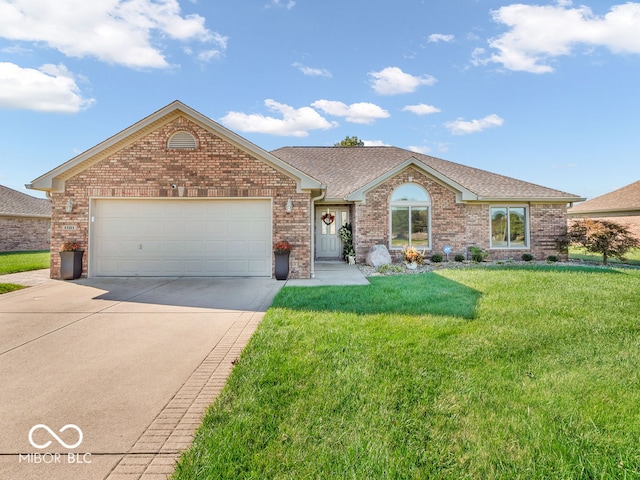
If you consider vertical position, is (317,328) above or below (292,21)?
below

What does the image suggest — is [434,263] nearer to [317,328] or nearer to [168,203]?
[317,328]

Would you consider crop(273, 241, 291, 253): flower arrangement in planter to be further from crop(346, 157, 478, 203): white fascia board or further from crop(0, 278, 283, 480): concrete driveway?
crop(346, 157, 478, 203): white fascia board

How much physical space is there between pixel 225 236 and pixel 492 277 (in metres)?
8.21

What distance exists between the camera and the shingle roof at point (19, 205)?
20720 mm

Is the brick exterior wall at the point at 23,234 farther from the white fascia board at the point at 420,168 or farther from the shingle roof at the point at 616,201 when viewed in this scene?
the shingle roof at the point at 616,201

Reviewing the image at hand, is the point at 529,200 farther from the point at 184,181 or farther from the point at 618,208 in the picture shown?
the point at 184,181

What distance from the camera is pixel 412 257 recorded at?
39.1 ft

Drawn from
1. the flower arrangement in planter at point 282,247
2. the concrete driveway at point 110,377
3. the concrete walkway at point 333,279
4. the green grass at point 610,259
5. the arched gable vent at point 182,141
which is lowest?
the concrete driveway at point 110,377

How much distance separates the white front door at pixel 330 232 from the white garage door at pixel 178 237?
510cm

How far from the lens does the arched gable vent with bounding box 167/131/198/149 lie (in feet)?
31.0

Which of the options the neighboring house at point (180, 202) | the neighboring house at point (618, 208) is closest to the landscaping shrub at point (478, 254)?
the neighboring house at point (180, 202)

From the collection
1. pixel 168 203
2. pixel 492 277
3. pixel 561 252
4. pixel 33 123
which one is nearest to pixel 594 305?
pixel 492 277

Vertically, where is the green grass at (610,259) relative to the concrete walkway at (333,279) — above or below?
above

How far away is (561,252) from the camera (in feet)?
44.2
